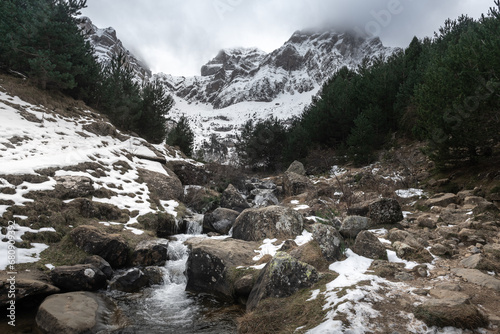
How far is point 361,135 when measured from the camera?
2109 cm

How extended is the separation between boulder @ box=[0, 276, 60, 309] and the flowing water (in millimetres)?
1420

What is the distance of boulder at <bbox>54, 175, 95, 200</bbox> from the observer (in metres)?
9.38

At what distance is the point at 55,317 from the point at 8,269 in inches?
96.3

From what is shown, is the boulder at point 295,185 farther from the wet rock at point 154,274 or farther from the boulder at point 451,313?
the boulder at point 451,313

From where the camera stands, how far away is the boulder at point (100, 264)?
707 centimetres

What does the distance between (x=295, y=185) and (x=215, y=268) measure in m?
11.9

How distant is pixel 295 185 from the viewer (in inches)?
702

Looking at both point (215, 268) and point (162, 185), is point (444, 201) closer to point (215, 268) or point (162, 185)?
point (215, 268)

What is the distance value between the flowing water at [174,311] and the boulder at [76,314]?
311mm

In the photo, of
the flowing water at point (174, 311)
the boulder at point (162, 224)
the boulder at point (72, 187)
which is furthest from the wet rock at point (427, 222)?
the boulder at point (72, 187)

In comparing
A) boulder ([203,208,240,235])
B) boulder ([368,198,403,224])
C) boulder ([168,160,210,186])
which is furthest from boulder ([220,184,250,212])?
boulder ([368,198,403,224])

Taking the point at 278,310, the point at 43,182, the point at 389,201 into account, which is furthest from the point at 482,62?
the point at 43,182

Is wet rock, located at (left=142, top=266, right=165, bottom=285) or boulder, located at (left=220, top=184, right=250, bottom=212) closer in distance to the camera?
Answer: wet rock, located at (left=142, top=266, right=165, bottom=285)

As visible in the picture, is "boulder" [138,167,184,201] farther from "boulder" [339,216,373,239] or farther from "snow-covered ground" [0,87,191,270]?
"boulder" [339,216,373,239]
